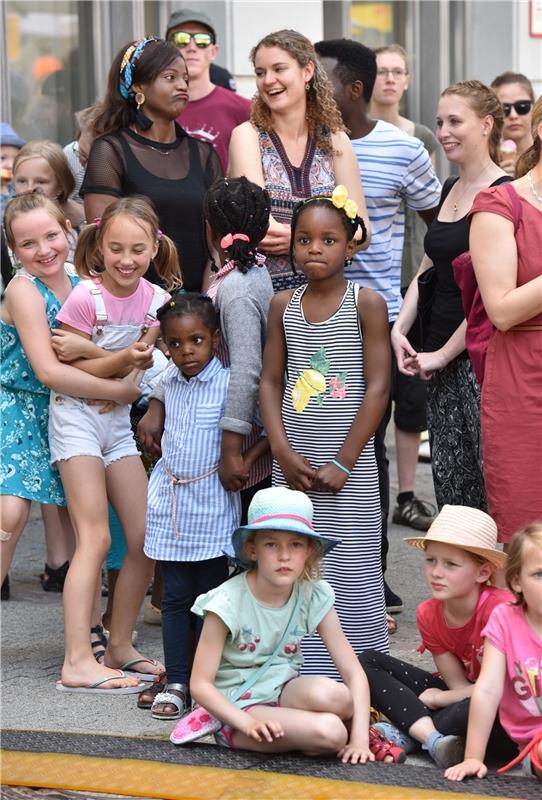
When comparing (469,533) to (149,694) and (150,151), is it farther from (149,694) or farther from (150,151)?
(150,151)

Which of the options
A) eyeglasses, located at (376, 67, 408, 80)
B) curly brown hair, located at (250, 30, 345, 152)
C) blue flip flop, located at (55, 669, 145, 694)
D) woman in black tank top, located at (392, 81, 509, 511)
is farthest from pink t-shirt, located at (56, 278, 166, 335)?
eyeglasses, located at (376, 67, 408, 80)

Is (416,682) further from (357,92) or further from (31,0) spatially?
(31,0)

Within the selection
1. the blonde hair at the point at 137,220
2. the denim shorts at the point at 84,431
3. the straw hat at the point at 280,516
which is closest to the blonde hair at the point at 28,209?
the blonde hair at the point at 137,220

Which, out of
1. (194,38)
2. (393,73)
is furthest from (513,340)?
(393,73)

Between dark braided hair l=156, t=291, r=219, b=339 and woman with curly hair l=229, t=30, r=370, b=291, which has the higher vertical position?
woman with curly hair l=229, t=30, r=370, b=291

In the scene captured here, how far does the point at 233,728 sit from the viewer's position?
14.4ft

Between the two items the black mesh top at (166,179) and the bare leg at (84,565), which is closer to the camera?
the bare leg at (84,565)

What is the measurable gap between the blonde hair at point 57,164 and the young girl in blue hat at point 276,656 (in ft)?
8.49

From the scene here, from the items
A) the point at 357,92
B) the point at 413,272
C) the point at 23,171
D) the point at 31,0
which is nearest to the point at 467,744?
the point at 357,92

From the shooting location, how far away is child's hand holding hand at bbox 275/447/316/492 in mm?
4770

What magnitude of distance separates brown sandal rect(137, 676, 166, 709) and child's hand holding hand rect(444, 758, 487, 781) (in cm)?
117

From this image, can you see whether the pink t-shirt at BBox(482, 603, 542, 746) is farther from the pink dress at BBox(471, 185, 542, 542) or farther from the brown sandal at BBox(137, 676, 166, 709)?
the brown sandal at BBox(137, 676, 166, 709)

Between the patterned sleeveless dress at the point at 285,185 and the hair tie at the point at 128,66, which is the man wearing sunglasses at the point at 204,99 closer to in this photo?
the hair tie at the point at 128,66

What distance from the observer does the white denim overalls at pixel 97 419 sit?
17.2 feet
